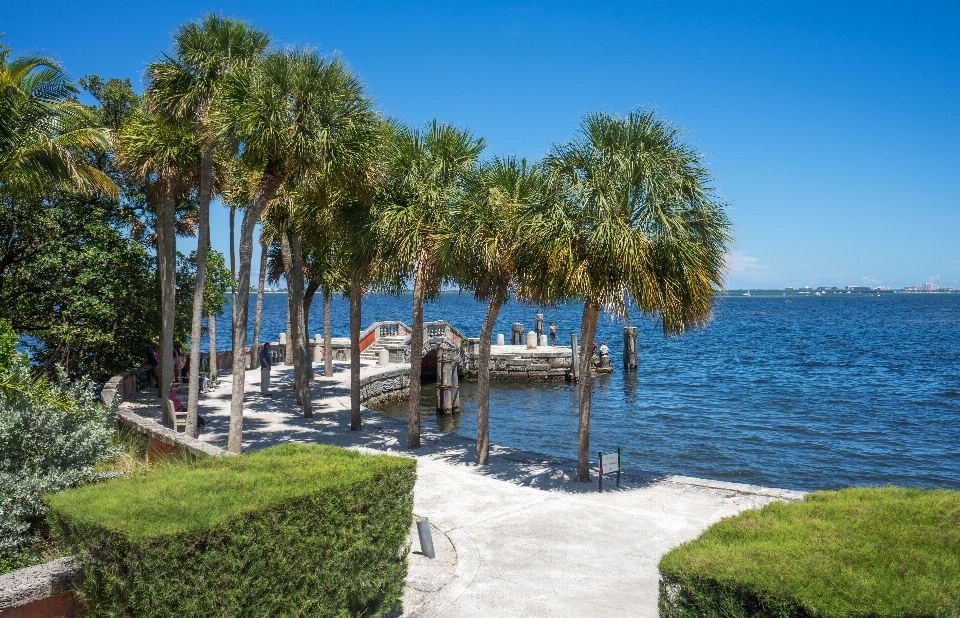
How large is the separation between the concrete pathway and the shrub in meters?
4.35

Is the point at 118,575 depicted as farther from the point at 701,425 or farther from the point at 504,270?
the point at 701,425

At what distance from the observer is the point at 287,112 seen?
12.8m

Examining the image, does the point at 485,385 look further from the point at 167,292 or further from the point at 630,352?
the point at 630,352

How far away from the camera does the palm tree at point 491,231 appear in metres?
14.6

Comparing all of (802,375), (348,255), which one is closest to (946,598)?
(348,255)

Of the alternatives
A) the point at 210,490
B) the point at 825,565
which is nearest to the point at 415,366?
the point at 210,490

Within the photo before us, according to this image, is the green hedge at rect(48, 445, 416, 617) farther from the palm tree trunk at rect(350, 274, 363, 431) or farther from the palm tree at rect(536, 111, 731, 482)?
the palm tree trunk at rect(350, 274, 363, 431)

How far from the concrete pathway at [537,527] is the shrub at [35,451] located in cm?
435

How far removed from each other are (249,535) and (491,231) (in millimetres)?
9847

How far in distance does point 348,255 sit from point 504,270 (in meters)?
5.01

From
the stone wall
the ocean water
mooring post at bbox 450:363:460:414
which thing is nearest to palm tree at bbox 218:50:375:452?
the ocean water

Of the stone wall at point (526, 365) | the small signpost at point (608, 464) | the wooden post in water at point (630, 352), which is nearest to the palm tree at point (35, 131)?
the small signpost at point (608, 464)

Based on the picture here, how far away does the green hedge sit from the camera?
18.6 ft

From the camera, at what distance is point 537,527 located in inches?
448
